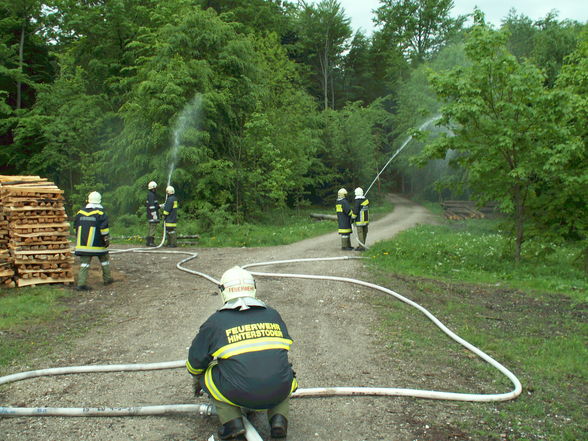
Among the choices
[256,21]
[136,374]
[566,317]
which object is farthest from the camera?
[256,21]

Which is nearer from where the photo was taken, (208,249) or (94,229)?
(94,229)

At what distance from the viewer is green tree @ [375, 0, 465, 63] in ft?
169

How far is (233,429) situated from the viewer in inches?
173

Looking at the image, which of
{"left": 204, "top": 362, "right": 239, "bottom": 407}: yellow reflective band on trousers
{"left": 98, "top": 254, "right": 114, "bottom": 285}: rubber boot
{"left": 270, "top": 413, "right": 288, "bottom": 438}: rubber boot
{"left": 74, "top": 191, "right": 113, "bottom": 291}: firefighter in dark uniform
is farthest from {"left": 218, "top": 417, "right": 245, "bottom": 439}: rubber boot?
{"left": 98, "top": 254, "right": 114, "bottom": 285}: rubber boot

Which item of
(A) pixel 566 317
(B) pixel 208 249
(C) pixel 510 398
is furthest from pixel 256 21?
(C) pixel 510 398

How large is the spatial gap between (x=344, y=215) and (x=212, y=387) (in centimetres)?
1144

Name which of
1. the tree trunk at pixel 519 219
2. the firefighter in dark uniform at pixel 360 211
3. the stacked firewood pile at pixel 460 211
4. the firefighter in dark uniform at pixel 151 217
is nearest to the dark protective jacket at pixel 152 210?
the firefighter in dark uniform at pixel 151 217

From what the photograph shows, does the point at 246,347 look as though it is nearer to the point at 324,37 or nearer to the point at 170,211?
the point at 170,211

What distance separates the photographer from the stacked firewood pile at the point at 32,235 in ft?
34.7

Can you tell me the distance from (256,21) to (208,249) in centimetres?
2770

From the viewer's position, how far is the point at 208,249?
55.7 ft

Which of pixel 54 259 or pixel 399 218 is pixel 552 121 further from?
pixel 399 218

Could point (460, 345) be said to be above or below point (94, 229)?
below

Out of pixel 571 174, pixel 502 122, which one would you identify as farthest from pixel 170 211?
pixel 571 174
